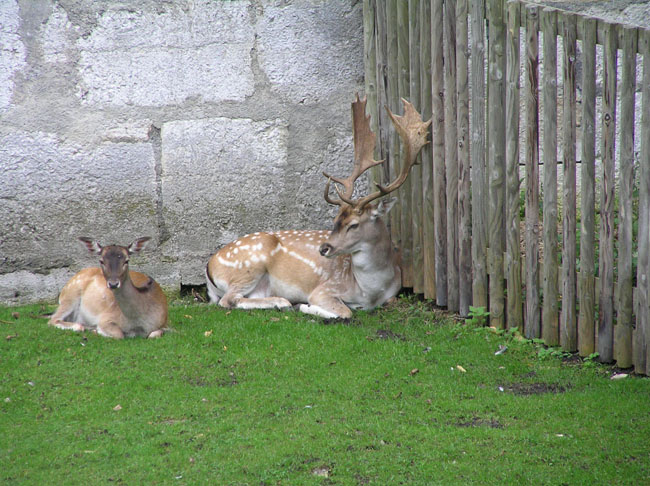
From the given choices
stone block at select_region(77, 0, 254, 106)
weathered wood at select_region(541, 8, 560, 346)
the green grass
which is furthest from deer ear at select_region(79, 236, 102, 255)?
weathered wood at select_region(541, 8, 560, 346)

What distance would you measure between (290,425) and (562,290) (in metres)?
2.18

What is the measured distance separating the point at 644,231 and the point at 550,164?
89 cm

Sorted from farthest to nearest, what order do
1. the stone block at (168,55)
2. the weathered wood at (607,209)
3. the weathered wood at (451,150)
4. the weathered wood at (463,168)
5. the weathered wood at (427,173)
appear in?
the stone block at (168,55) < the weathered wood at (427,173) < the weathered wood at (451,150) < the weathered wood at (463,168) < the weathered wood at (607,209)

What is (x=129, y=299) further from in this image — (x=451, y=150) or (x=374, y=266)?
(x=451, y=150)

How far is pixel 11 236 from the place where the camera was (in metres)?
7.49

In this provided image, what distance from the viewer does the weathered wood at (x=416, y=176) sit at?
7008 mm

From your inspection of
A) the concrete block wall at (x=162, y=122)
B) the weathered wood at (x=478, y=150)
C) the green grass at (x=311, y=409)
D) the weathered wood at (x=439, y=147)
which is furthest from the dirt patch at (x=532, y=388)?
the concrete block wall at (x=162, y=122)

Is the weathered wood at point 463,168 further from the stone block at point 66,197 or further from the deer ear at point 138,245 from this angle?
the stone block at point 66,197

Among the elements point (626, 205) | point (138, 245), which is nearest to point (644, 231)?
point (626, 205)

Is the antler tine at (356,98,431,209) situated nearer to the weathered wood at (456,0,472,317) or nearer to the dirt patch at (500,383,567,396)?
the weathered wood at (456,0,472,317)

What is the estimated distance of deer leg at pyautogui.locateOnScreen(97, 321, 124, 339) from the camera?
6.52 m

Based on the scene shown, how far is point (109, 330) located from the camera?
6.55 metres

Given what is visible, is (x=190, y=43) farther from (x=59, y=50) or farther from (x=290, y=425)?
(x=290, y=425)

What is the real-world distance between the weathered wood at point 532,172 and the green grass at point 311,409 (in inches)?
11.7
